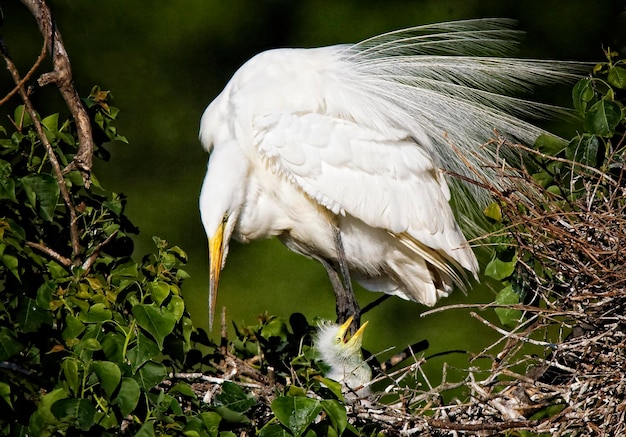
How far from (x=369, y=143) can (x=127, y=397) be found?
3.66 feet

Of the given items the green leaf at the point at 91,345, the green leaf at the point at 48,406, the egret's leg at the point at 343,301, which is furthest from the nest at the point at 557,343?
the egret's leg at the point at 343,301

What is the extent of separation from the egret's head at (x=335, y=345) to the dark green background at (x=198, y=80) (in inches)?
47.9

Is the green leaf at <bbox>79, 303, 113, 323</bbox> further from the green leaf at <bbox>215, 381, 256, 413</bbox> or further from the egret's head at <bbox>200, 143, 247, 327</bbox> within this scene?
the egret's head at <bbox>200, 143, 247, 327</bbox>

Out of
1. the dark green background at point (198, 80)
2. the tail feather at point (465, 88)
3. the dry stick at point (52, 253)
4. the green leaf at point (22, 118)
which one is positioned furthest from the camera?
the dark green background at point (198, 80)

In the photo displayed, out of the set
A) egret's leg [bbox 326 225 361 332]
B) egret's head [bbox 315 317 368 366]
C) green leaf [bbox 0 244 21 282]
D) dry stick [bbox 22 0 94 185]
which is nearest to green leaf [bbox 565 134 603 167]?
egret's head [bbox 315 317 368 366]

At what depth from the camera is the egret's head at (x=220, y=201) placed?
2.43 meters

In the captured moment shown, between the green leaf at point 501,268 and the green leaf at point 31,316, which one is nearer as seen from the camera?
the green leaf at point 31,316

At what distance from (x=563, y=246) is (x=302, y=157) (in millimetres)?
658

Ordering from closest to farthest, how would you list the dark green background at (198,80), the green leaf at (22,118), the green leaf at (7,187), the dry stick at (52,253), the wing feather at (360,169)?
the green leaf at (7,187)
the dry stick at (52,253)
the green leaf at (22,118)
the wing feather at (360,169)
the dark green background at (198,80)

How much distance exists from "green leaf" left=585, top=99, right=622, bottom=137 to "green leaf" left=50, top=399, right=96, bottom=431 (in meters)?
1.11

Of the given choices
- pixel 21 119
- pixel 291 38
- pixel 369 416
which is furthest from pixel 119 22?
pixel 369 416

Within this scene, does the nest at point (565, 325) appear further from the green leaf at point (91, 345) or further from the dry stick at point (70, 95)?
the dry stick at point (70, 95)

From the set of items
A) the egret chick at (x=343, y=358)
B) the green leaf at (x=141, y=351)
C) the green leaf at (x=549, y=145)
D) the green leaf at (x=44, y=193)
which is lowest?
the egret chick at (x=343, y=358)

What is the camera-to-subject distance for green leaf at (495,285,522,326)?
2176 mm
